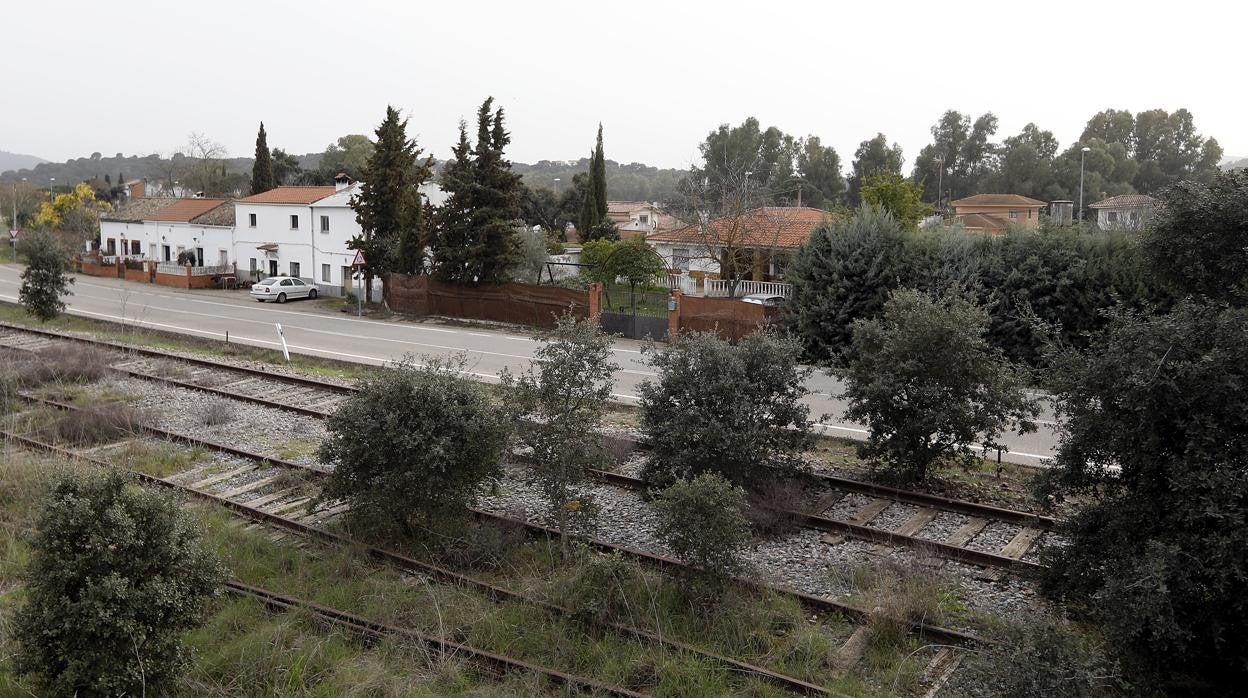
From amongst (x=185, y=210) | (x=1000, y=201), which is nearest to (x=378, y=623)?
(x=185, y=210)

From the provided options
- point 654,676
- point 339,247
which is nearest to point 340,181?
point 339,247

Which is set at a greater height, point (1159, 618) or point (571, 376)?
point (571, 376)

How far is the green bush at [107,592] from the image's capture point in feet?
22.1

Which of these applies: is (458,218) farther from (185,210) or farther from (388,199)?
(185,210)

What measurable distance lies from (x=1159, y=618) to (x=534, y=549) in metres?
5.97

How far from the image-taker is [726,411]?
10727 millimetres

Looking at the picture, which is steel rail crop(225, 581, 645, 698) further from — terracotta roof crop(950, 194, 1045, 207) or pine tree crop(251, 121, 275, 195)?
terracotta roof crop(950, 194, 1045, 207)

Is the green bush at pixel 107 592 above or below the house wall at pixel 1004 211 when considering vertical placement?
below

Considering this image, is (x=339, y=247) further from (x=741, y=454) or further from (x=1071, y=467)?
(x=1071, y=467)

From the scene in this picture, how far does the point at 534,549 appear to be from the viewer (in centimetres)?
994

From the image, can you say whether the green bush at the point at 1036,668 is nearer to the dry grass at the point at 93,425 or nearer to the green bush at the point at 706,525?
the green bush at the point at 706,525

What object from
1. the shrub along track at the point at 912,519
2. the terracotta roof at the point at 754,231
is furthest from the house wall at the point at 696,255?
the shrub along track at the point at 912,519

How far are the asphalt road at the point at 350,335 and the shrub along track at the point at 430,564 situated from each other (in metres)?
6.51

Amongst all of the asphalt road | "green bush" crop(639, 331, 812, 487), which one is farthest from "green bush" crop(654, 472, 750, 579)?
the asphalt road
